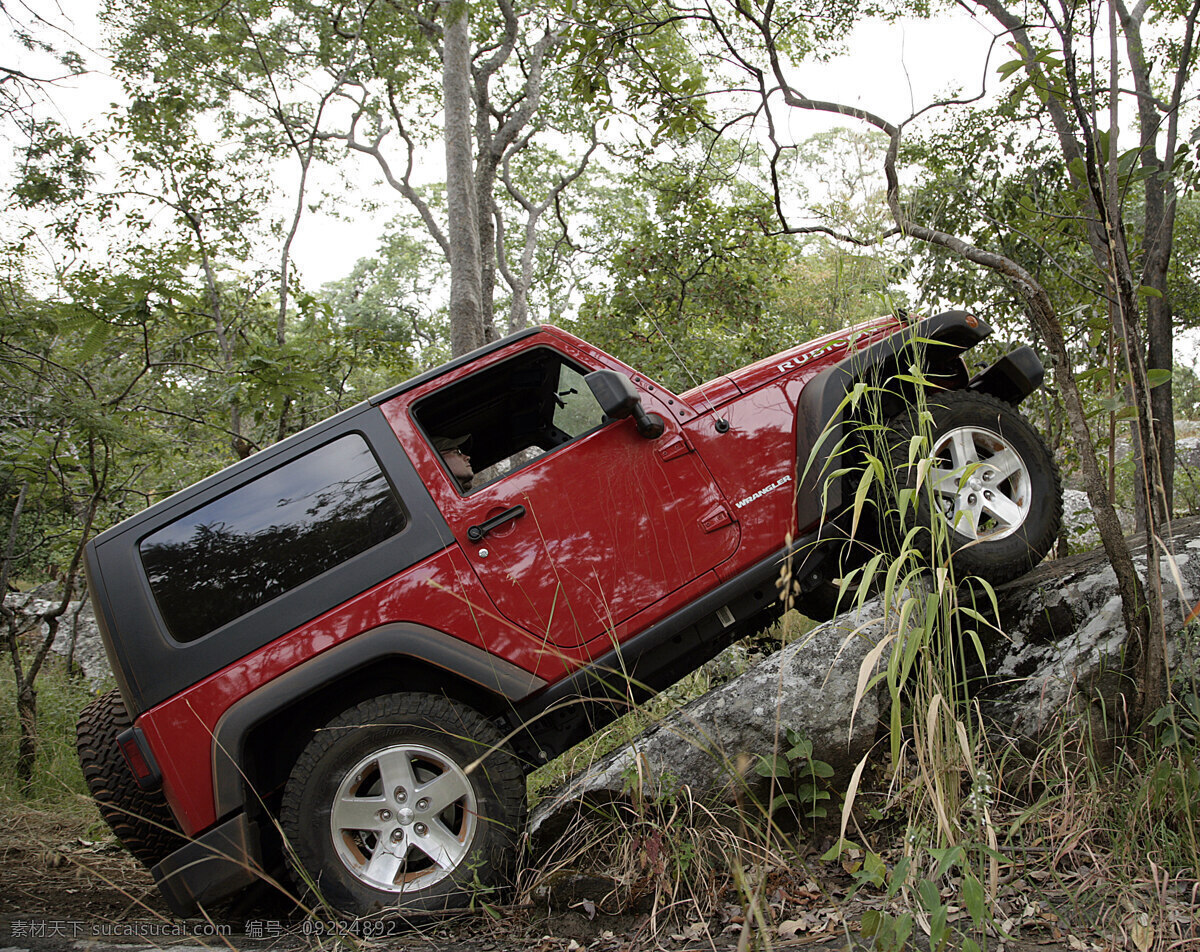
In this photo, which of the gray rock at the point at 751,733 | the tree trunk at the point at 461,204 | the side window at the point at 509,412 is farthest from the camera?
the tree trunk at the point at 461,204

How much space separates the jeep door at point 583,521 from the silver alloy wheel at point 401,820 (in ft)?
1.94

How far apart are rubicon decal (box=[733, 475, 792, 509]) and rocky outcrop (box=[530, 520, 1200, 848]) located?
0.61 metres

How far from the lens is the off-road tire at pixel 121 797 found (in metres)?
2.99

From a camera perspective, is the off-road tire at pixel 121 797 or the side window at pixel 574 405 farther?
the side window at pixel 574 405

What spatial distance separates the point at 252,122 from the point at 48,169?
32.4ft

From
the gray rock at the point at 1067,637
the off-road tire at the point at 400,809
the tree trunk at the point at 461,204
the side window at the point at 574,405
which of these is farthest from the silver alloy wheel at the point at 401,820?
the tree trunk at the point at 461,204

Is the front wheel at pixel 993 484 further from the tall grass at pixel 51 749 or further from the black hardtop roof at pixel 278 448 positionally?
the tall grass at pixel 51 749

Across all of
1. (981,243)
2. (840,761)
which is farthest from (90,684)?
(981,243)

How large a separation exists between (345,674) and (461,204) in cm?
601

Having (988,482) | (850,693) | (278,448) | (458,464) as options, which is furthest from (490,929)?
(988,482)

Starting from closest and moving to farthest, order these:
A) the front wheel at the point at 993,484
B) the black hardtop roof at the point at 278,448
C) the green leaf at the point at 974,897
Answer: the green leaf at the point at 974,897
the black hardtop roof at the point at 278,448
the front wheel at the point at 993,484

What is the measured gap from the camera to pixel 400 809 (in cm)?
273

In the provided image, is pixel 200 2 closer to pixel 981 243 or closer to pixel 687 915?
pixel 981 243

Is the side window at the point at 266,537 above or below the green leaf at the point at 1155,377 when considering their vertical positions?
above
